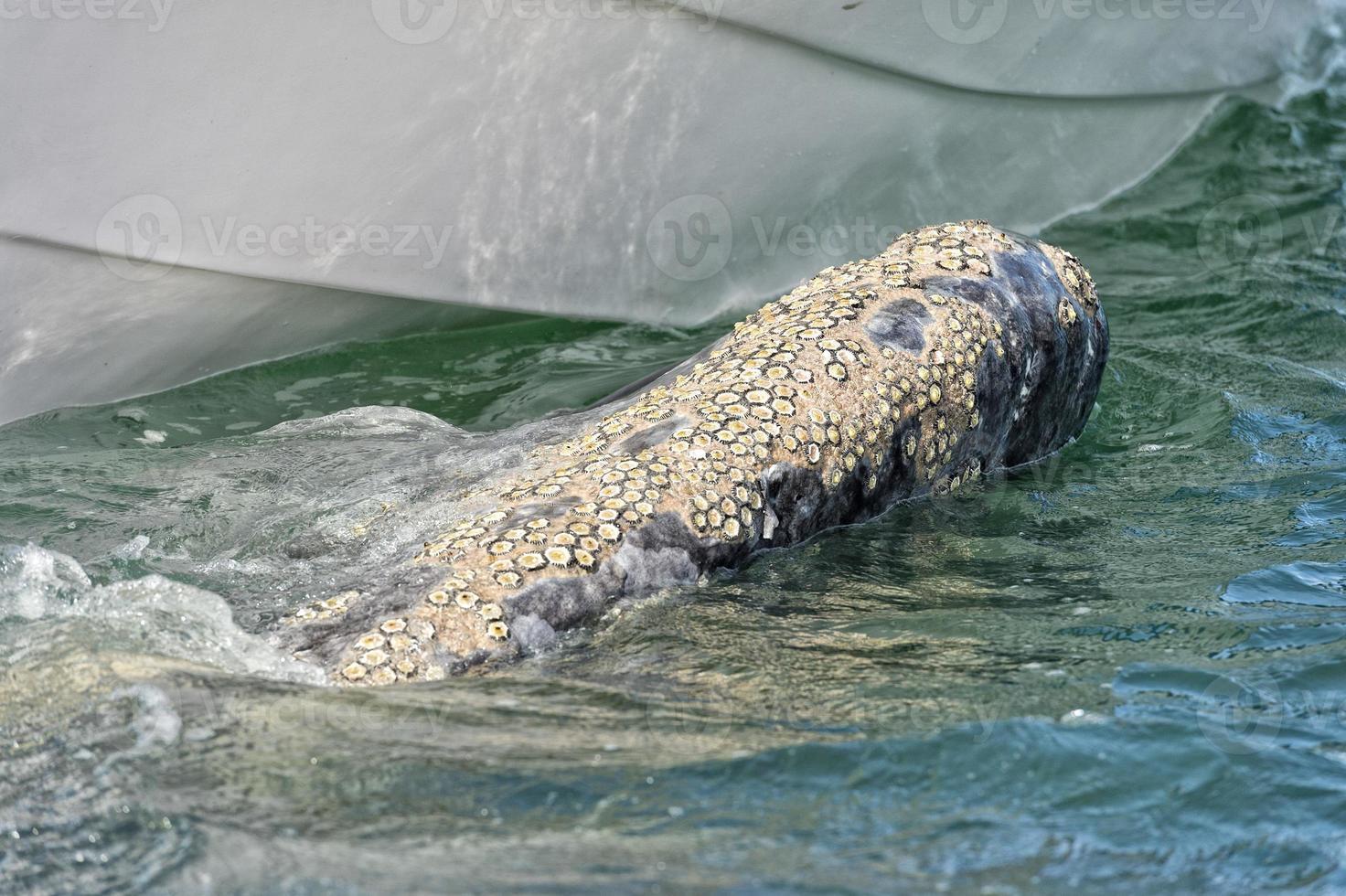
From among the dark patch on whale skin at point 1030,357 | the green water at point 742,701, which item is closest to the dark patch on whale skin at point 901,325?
the dark patch on whale skin at point 1030,357

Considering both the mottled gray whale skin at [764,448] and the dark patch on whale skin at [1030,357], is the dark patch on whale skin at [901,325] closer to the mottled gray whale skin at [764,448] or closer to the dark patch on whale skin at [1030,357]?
the mottled gray whale skin at [764,448]

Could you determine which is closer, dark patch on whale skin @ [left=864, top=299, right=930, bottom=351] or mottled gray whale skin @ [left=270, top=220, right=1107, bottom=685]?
mottled gray whale skin @ [left=270, top=220, right=1107, bottom=685]

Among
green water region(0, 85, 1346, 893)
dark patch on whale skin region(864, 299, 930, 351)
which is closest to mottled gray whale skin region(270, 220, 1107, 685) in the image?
dark patch on whale skin region(864, 299, 930, 351)

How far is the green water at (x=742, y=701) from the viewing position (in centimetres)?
265

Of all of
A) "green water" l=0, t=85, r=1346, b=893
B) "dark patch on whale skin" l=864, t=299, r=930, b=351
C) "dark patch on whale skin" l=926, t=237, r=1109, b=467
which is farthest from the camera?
"dark patch on whale skin" l=926, t=237, r=1109, b=467

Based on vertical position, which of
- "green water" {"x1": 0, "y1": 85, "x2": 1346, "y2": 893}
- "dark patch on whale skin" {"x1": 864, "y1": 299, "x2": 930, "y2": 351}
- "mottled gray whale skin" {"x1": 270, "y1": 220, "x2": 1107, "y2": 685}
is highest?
"dark patch on whale skin" {"x1": 864, "y1": 299, "x2": 930, "y2": 351}

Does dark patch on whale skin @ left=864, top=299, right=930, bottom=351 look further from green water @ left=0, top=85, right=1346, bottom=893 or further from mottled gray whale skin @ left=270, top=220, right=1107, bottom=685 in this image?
green water @ left=0, top=85, right=1346, bottom=893

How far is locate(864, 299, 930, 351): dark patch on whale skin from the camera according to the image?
14.6 ft

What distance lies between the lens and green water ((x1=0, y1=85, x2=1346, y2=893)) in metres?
2.65

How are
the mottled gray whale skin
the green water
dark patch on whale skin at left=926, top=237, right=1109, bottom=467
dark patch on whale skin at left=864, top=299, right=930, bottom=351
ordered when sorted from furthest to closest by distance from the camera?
dark patch on whale skin at left=926, top=237, right=1109, bottom=467 < dark patch on whale skin at left=864, top=299, right=930, bottom=351 < the mottled gray whale skin < the green water

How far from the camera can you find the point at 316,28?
5.32 m

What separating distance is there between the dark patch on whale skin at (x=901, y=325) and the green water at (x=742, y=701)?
1.91 feet

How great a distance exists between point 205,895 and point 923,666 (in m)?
1.81

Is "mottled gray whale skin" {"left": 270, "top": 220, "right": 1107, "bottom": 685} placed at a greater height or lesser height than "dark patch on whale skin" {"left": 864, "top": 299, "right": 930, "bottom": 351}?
lesser
